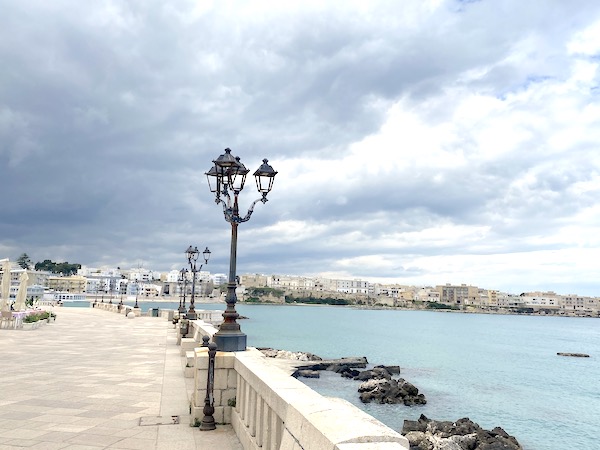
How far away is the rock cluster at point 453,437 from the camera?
15945mm

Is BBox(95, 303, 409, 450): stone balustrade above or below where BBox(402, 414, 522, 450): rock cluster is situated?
above

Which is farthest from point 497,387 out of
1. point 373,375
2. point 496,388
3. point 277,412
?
point 277,412

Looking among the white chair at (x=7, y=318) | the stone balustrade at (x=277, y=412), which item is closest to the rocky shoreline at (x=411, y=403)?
the stone balustrade at (x=277, y=412)

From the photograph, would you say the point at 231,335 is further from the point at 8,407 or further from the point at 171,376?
the point at 171,376

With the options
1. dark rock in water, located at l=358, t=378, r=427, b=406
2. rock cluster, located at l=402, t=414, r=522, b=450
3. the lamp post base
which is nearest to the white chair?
dark rock in water, located at l=358, t=378, r=427, b=406

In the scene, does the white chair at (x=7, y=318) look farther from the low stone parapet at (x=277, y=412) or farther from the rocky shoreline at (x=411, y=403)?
the low stone parapet at (x=277, y=412)

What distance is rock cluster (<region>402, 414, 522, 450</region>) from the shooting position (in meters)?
15.9

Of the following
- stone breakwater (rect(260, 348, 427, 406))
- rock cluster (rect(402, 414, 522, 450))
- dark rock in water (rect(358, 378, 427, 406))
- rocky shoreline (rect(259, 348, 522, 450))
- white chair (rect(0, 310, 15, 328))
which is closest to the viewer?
rock cluster (rect(402, 414, 522, 450))

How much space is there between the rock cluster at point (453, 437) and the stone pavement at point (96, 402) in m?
9.08

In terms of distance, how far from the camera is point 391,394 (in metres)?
25.1

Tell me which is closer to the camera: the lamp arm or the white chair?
the lamp arm

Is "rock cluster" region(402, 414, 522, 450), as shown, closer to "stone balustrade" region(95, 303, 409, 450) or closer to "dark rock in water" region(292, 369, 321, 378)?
"stone balustrade" region(95, 303, 409, 450)

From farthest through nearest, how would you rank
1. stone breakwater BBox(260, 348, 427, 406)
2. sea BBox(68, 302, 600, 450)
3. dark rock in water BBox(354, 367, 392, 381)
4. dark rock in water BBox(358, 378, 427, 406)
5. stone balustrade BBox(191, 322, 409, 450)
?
dark rock in water BBox(354, 367, 392, 381)
stone breakwater BBox(260, 348, 427, 406)
dark rock in water BBox(358, 378, 427, 406)
sea BBox(68, 302, 600, 450)
stone balustrade BBox(191, 322, 409, 450)

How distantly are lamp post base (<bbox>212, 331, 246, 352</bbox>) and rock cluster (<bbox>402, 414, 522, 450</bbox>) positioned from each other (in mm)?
10007
